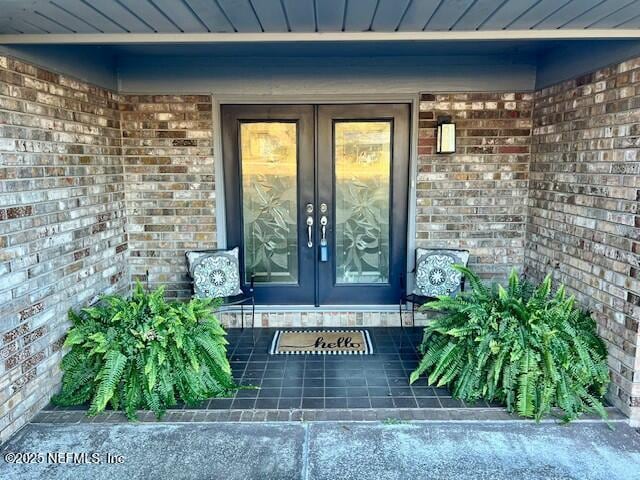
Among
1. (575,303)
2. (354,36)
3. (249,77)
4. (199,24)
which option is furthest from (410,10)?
(575,303)

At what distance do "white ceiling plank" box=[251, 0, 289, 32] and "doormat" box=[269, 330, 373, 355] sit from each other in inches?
92.5

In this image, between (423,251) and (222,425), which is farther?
(423,251)

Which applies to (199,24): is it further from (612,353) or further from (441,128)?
(612,353)

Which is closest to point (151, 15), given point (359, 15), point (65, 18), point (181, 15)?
point (181, 15)

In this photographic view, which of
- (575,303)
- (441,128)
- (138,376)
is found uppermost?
(441,128)

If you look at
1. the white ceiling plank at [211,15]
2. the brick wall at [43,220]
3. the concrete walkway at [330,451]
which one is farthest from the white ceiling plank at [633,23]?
the brick wall at [43,220]

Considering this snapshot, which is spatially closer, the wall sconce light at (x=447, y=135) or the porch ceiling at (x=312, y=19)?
the porch ceiling at (x=312, y=19)

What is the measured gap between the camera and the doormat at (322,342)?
3736 mm

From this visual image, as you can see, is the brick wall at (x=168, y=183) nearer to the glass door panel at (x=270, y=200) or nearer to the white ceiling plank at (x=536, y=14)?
the glass door panel at (x=270, y=200)

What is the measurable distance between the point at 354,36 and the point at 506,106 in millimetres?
1959

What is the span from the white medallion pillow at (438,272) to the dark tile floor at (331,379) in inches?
17.8

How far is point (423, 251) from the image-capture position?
4.04 metres

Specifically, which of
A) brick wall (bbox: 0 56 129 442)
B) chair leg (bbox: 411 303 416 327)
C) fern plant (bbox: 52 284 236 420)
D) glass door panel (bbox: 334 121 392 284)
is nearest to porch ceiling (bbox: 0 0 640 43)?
brick wall (bbox: 0 56 129 442)

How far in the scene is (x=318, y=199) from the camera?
4184 millimetres
